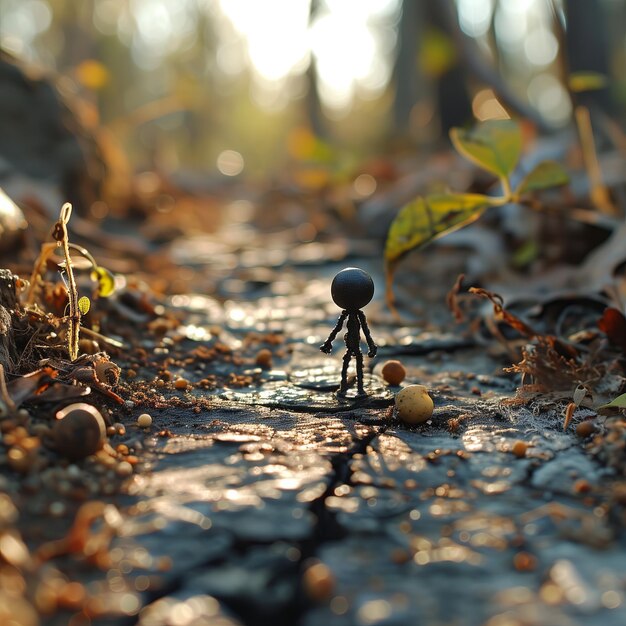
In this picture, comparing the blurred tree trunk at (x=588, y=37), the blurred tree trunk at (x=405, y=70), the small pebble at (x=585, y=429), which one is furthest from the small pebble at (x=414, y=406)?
the blurred tree trunk at (x=405, y=70)

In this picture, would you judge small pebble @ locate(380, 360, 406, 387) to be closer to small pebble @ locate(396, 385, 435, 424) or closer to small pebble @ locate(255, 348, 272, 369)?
small pebble @ locate(396, 385, 435, 424)

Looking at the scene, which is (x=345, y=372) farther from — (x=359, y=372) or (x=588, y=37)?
(x=588, y=37)

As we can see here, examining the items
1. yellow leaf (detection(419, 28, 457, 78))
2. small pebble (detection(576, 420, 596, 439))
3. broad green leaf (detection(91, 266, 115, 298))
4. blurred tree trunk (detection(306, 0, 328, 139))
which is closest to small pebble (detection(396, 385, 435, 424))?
small pebble (detection(576, 420, 596, 439))

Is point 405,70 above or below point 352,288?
above

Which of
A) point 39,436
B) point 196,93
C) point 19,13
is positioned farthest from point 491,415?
point 19,13

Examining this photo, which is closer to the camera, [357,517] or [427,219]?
[357,517]

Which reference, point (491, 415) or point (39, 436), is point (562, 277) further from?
point (39, 436)

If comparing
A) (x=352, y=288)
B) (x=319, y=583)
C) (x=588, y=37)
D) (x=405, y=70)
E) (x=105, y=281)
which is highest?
(x=405, y=70)

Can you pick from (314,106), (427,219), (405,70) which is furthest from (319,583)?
(405,70)

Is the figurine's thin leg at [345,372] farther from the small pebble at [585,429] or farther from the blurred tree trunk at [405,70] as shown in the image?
the blurred tree trunk at [405,70]
